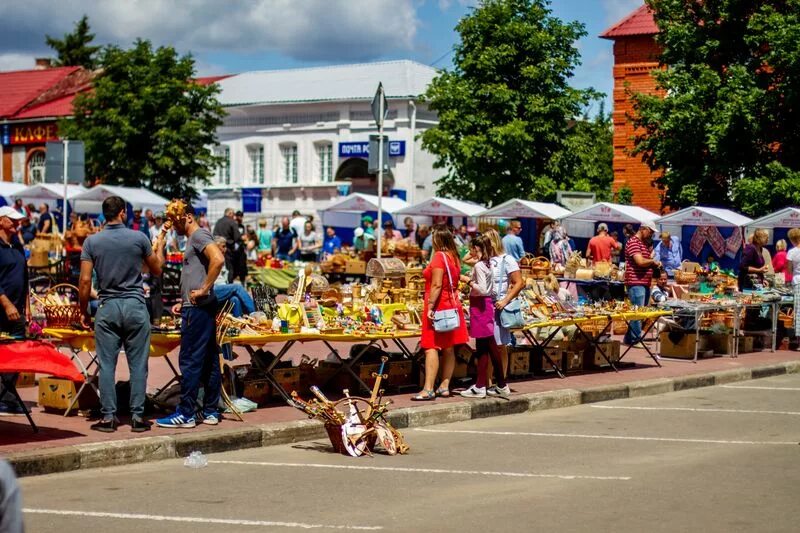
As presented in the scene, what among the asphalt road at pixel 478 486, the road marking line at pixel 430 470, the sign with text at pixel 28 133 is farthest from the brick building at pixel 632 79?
the road marking line at pixel 430 470

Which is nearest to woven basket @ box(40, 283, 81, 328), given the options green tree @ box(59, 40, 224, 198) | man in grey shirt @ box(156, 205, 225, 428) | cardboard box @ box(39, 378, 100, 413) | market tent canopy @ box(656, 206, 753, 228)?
cardboard box @ box(39, 378, 100, 413)

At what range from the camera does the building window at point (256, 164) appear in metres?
61.5

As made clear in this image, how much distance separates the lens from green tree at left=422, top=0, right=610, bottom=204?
43500mm

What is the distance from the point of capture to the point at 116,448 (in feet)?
32.4

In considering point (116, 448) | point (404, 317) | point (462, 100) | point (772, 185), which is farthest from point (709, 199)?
point (116, 448)

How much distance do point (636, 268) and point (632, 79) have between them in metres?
25.9

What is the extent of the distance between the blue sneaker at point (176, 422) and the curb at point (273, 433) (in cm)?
36

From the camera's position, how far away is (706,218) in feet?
97.4

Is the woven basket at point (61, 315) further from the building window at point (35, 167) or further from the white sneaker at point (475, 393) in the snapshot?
the building window at point (35, 167)

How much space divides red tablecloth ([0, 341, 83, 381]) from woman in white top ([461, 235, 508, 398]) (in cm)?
471

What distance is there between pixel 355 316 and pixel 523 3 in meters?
31.6

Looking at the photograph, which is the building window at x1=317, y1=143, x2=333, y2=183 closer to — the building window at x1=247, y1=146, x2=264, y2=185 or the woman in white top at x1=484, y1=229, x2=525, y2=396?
the building window at x1=247, y1=146, x2=264, y2=185

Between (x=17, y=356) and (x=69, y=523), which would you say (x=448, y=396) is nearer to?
(x=17, y=356)

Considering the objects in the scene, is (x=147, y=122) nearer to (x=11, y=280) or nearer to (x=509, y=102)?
(x=509, y=102)
